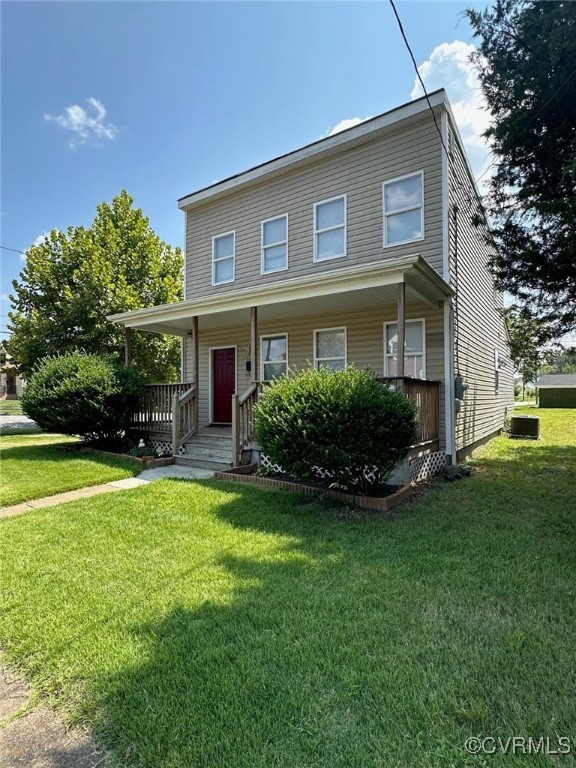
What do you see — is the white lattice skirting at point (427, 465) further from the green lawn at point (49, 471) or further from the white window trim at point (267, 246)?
the white window trim at point (267, 246)

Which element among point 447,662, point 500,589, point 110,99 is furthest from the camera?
point 110,99

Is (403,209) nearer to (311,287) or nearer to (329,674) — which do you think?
(311,287)

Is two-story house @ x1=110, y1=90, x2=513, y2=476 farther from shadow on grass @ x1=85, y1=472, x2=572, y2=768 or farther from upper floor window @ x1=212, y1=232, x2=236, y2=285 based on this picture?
shadow on grass @ x1=85, y1=472, x2=572, y2=768

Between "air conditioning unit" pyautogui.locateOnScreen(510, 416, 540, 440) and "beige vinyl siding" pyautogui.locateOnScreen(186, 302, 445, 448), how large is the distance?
295 inches

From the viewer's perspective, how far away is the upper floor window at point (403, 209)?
862cm

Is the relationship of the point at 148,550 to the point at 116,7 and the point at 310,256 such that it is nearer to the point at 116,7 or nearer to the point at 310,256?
the point at 310,256

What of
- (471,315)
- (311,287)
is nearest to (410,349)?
(471,315)

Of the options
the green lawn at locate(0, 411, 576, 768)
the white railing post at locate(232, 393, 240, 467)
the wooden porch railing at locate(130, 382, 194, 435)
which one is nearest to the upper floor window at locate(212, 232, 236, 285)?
the wooden porch railing at locate(130, 382, 194, 435)

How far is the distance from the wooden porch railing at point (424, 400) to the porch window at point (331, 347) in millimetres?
2291

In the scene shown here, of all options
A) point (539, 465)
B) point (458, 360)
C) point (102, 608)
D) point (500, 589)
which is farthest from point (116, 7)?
point (539, 465)

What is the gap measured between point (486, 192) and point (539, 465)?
5726mm

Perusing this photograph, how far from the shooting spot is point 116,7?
8.00 meters

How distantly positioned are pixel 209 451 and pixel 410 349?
4925mm

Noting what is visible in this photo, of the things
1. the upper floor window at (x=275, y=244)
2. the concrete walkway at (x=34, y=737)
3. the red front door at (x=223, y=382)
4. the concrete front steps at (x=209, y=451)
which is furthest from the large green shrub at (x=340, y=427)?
the red front door at (x=223, y=382)
